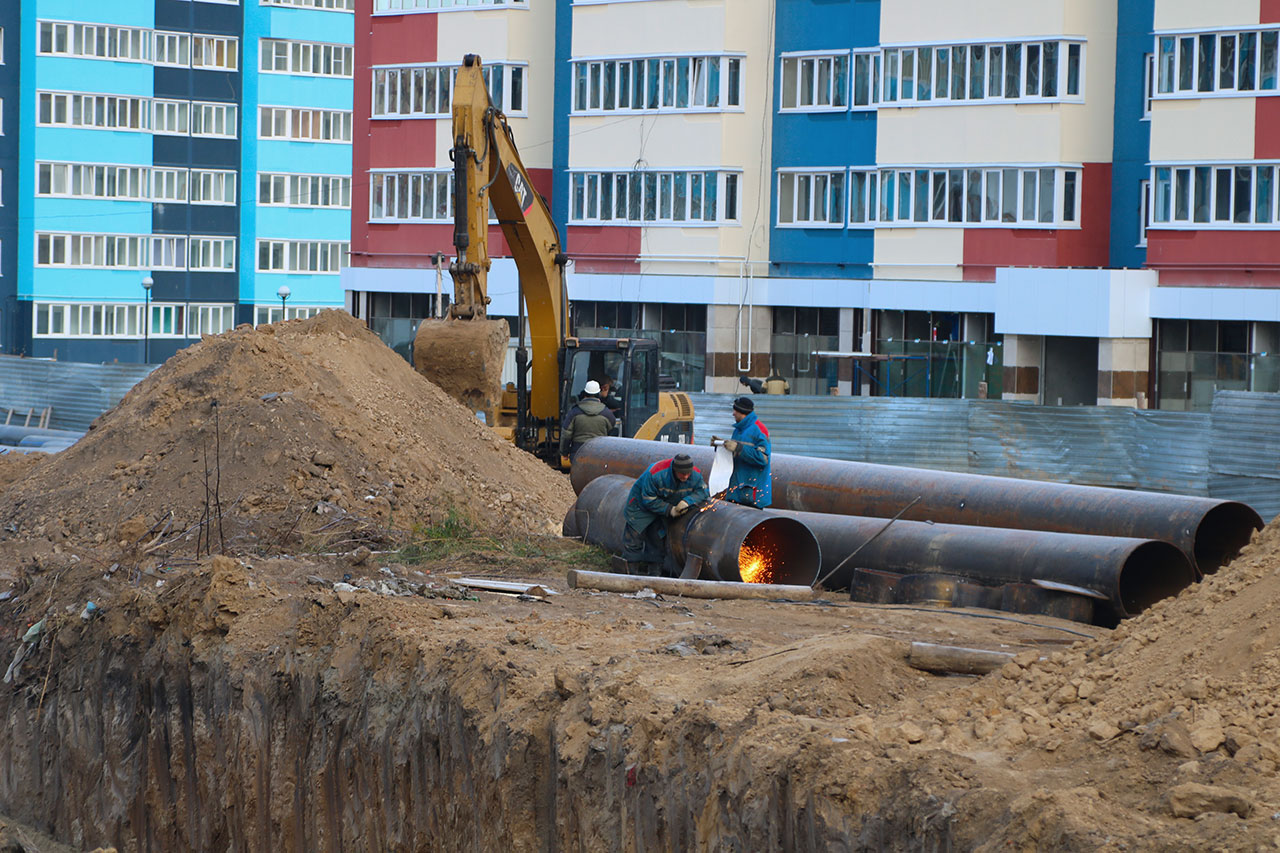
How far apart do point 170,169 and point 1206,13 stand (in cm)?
3962

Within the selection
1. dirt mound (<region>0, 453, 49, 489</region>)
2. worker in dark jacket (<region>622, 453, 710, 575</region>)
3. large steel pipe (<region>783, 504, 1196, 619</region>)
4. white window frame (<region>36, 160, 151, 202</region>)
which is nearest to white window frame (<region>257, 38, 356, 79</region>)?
white window frame (<region>36, 160, 151, 202</region>)

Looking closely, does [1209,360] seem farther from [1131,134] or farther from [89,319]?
[89,319]

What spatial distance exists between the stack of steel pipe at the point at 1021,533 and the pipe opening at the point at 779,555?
146 millimetres

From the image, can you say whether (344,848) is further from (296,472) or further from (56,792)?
(296,472)

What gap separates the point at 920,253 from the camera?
34.2 m

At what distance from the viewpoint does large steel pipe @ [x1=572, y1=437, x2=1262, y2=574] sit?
1184 cm

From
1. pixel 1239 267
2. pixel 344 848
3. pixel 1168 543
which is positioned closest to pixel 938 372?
pixel 1239 267

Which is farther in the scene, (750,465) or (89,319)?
(89,319)

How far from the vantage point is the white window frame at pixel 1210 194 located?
30062 mm

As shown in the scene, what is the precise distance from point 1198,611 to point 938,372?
2589 cm

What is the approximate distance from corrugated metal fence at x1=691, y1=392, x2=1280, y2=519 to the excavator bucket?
683 centimetres

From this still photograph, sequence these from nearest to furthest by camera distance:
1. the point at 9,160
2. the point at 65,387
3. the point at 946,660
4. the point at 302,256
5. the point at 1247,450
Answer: the point at 946,660, the point at 1247,450, the point at 65,387, the point at 9,160, the point at 302,256

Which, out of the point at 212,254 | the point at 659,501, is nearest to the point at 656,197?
the point at 659,501

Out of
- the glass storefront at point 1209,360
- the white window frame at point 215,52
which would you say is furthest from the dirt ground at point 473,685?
the white window frame at point 215,52
